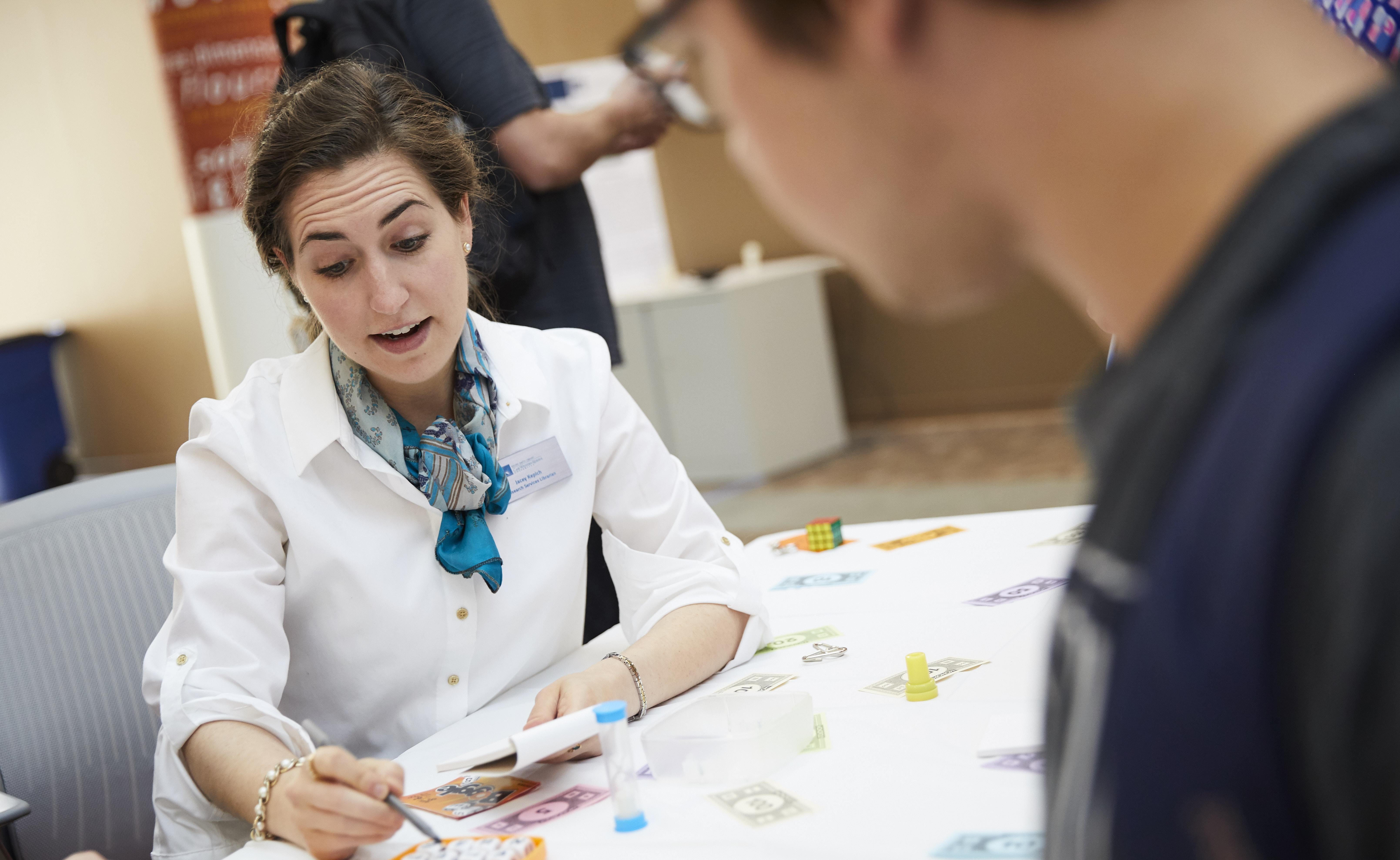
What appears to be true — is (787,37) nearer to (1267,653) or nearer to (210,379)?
(1267,653)

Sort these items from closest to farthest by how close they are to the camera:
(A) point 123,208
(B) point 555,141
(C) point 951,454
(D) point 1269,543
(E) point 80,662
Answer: (D) point 1269,543 → (E) point 80,662 → (B) point 555,141 → (C) point 951,454 → (A) point 123,208

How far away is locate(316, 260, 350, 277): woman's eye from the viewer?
1475 millimetres

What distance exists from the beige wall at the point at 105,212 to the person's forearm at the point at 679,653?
7223mm

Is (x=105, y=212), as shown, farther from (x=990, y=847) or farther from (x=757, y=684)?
(x=990, y=847)

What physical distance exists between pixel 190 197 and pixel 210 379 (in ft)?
14.8

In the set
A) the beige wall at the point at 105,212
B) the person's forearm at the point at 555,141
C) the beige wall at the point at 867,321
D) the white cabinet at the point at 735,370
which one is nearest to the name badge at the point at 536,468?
the person's forearm at the point at 555,141

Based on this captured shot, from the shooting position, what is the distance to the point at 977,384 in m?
6.03

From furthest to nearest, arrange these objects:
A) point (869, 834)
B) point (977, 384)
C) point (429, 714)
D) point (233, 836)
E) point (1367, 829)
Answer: point (977, 384) → point (429, 714) → point (233, 836) → point (869, 834) → point (1367, 829)

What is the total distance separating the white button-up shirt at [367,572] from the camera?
1.31 meters

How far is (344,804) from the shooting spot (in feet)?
3.30

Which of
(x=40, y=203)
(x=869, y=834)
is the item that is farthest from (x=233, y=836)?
(x=40, y=203)

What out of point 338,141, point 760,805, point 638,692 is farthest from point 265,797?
point 338,141

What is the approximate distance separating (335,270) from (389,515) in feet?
1.01

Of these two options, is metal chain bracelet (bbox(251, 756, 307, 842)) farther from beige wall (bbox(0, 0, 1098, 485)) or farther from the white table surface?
beige wall (bbox(0, 0, 1098, 485))
